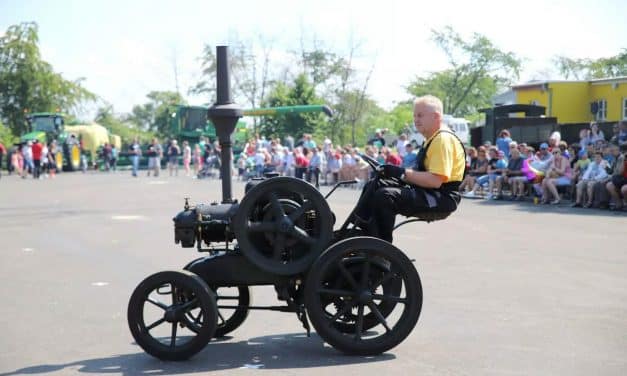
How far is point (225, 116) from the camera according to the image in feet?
22.9

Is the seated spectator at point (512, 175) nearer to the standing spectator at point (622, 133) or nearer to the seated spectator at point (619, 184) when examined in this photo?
the standing spectator at point (622, 133)

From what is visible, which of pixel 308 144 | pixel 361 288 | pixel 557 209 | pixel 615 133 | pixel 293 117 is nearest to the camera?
pixel 361 288

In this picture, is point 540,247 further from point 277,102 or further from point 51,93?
point 51,93

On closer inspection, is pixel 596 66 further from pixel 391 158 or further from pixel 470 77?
pixel 391 158

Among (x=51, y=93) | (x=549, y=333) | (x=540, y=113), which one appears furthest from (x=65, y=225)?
(x=51, y=93)

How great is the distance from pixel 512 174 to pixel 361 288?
16.9 m

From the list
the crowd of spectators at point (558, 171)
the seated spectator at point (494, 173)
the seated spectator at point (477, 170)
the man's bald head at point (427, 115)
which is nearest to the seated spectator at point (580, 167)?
the crowd of spectators at point (558, 171)

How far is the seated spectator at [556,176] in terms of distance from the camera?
20609 millimetres

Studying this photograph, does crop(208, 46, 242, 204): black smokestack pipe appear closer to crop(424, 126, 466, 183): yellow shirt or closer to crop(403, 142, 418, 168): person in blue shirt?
crop(424, 126, 466, 183): yellow shirt

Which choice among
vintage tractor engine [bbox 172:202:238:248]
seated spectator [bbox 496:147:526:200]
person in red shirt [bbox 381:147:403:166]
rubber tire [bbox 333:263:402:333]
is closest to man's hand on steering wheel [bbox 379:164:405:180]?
rubber tire [bbox 333:263:402:333]

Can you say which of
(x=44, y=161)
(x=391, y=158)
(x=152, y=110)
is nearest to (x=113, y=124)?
(x=152, y=110)

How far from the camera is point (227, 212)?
20.8ft

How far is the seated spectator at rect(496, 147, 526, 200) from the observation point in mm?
22141

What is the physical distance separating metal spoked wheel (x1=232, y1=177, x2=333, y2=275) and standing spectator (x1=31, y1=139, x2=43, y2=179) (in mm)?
40418
